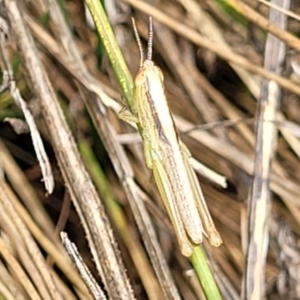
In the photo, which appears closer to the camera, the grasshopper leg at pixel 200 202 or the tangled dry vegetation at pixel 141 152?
the grasshopper leg at pixel 200 202

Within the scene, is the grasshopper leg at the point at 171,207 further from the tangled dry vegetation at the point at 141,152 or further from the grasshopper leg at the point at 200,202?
the tangled dry vegetation at the point at 141,152

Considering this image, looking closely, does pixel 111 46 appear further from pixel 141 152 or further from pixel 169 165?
pixel 141 152

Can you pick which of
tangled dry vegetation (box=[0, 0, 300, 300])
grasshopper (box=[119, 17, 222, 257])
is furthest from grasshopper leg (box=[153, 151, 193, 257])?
tangled dry vegetation (box=[0, 0, 300, 300])

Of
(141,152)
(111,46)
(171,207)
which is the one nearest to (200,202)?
(171,207)

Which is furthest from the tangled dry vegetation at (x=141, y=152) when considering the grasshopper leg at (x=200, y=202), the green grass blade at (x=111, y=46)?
the green grass blade at (x=111, y=46)

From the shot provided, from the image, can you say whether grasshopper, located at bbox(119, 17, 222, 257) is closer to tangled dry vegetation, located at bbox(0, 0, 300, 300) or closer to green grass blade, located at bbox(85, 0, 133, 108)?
green grass blade, located at bbox(85, 0, 133, 108)

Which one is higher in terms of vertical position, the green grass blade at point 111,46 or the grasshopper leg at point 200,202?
the green grass blade at point 111,46

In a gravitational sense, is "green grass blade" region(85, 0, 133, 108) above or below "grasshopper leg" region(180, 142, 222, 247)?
above
